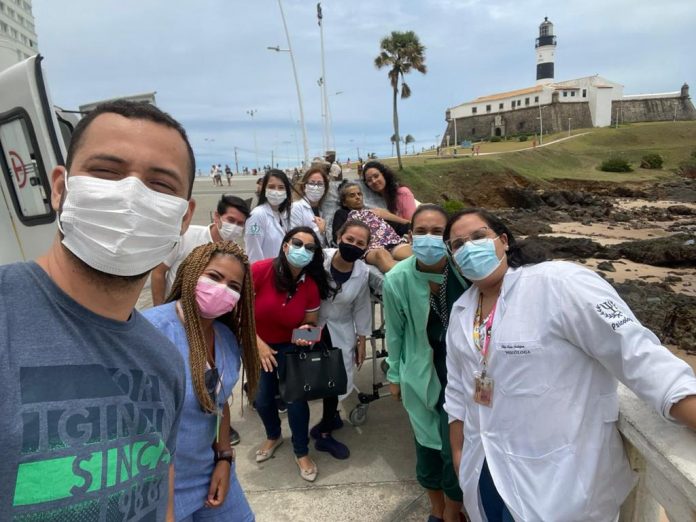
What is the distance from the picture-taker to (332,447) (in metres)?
3.51

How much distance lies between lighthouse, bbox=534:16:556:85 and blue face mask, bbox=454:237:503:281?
296 feet

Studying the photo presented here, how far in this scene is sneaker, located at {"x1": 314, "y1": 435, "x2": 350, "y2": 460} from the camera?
3471 mm

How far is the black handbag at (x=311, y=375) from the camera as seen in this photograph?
3191 millimetres

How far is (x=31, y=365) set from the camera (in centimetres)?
83

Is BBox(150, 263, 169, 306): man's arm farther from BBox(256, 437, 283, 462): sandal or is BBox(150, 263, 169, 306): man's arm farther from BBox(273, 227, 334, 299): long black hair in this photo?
BBox(256, 437, 283, 462): sandal

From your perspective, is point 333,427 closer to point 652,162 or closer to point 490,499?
Answer: point 490,499

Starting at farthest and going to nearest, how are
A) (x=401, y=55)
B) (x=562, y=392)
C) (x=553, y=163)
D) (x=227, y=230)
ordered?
(x=553, y=163) → (x=401, y=55) → (x=227, y=230) → (x=562, y=392)

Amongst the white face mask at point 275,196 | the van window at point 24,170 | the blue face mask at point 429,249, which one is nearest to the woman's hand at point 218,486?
the blue face mask at point 429,249

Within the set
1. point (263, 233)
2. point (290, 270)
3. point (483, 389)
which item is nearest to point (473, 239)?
point (483, 389)

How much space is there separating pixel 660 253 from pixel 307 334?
14.8m

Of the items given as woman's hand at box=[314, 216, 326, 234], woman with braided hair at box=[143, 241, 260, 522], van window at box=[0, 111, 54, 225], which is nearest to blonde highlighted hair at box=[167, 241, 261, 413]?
woman with braided hair at box=[143, 241, 260, 522]

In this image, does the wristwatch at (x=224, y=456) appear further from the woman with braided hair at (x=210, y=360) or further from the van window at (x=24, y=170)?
the van window at (x=24, y=170)

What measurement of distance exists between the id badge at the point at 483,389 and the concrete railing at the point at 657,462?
49 centimetres

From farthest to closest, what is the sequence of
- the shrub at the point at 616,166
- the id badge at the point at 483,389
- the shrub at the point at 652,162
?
the shrub at the point at 652,162, the shrub at the point at 616,166, the id badge at the point at 483,389
